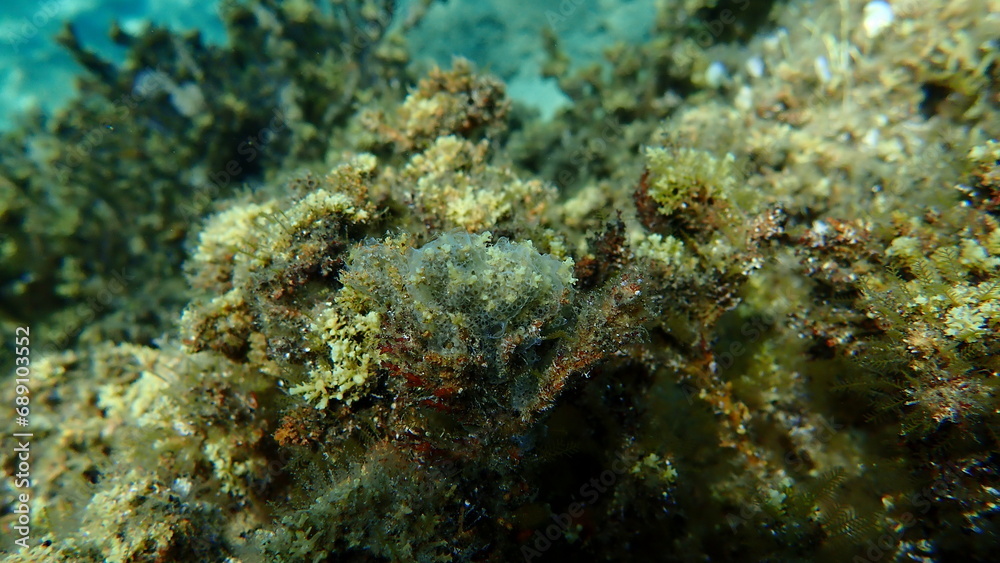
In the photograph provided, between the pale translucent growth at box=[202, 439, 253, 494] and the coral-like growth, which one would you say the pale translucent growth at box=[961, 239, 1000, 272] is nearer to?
the coral-like growth

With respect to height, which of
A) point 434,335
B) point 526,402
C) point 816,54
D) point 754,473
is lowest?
point 754,473

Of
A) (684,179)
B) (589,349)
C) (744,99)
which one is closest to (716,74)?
(744,99)

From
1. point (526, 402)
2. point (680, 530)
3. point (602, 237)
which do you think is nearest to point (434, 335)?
point (526, 402)

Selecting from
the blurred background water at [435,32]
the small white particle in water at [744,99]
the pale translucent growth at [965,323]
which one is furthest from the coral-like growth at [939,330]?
the blurred background water at [435,32]

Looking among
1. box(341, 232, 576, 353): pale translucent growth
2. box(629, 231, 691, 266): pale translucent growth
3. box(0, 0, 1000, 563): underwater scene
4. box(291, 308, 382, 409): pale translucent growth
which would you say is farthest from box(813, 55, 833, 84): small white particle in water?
box(291, 308, 382, 409): pale translucent growth

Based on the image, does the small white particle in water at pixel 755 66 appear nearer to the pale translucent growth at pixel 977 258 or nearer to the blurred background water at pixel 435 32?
the blurred background water at pixel 435 32

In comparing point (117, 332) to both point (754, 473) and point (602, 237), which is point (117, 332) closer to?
point (602, 237)
